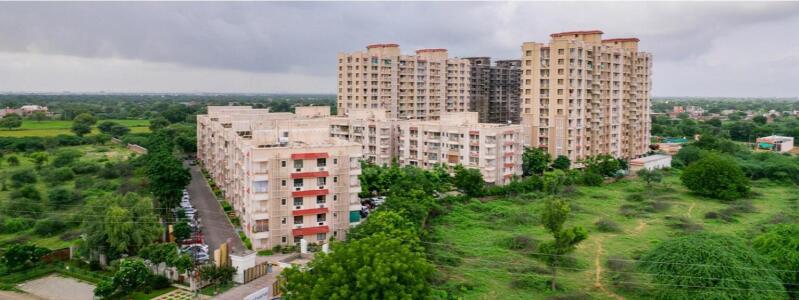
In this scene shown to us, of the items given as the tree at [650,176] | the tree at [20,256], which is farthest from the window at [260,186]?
the tree at [650,176]

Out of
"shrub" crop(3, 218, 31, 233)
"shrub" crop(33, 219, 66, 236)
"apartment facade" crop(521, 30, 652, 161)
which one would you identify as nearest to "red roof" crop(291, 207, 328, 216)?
"shrub" crop(33, 219, 66, 236)

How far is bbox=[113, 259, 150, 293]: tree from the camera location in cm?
2253

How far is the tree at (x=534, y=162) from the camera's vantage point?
5188cm

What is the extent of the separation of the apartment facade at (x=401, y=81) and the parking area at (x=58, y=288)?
44270mm

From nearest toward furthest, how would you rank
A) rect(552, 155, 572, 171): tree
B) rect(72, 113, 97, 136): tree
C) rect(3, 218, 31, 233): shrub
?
rect(3, 218, 31, 233): shrub → rect(552, 155, 572, 171): tree → rect(72, 113, 97, 136): tree

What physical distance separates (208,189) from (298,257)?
21.0 metres

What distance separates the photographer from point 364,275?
1700 cm

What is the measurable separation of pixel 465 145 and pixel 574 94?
1464 cm

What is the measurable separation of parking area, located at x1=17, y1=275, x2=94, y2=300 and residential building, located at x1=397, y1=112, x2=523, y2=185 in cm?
2995

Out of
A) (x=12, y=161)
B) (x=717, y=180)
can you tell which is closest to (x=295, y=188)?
(x=717, y=180)

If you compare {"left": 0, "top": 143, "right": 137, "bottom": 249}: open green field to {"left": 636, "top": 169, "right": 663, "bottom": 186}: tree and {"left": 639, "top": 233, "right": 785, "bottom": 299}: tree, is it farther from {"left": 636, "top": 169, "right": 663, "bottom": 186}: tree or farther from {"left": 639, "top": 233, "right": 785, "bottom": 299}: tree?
{"left": 636, "top": 169, "right": 663, "bottom": 186}: tree

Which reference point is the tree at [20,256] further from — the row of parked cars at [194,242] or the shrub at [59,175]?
the shrub at [59,175]

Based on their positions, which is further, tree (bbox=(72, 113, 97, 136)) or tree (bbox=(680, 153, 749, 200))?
tree (bbox=(72, 113, 97, 136))

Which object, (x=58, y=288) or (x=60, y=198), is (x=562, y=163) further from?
(x=58, y=288)
